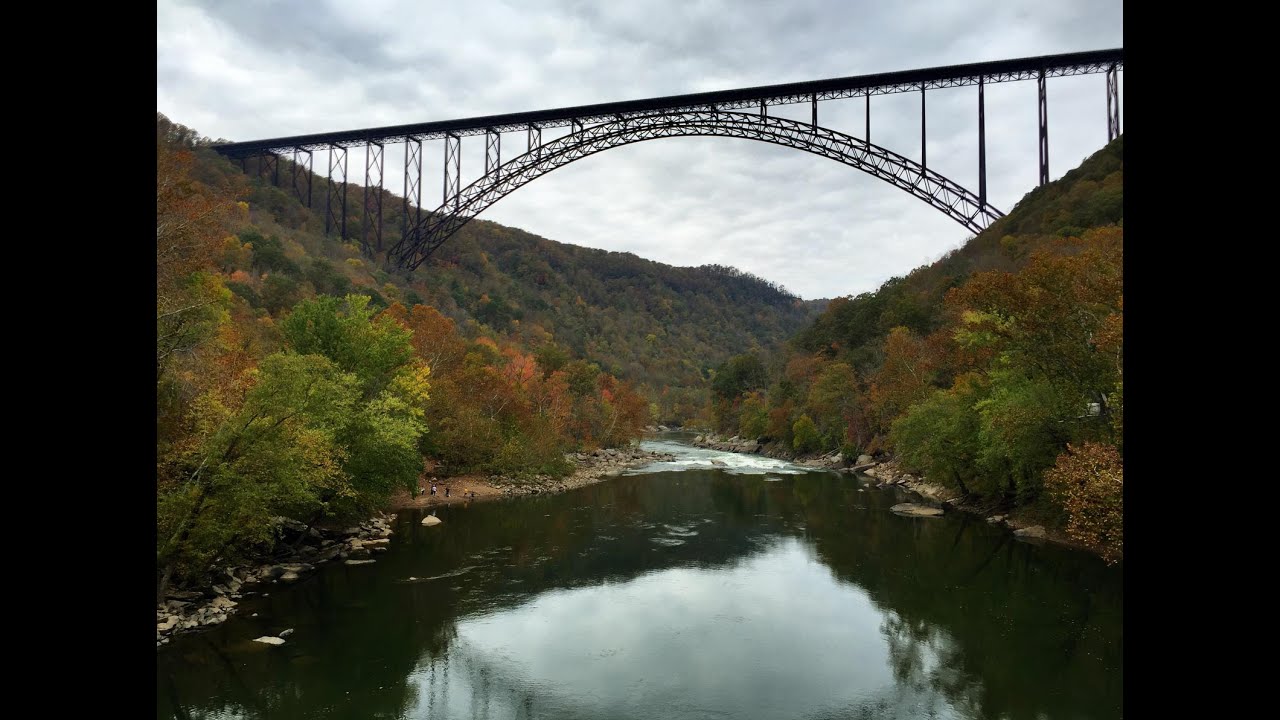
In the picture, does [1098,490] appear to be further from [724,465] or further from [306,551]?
[724,465]

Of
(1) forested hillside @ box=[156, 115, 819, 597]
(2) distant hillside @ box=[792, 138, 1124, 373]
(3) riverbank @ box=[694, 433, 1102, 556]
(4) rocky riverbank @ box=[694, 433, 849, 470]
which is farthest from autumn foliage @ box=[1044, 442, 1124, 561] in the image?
(4) rocky riverbank @ box=[694, 433, 849, 470]

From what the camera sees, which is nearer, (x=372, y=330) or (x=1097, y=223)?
(x=372, y=330)

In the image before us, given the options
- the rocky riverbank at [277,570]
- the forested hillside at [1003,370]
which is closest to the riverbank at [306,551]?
the rocky riverbank at [277,570]

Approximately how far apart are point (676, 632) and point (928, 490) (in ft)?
71.5

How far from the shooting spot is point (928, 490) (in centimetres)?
3281

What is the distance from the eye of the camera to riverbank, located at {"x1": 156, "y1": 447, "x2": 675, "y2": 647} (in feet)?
48.1
